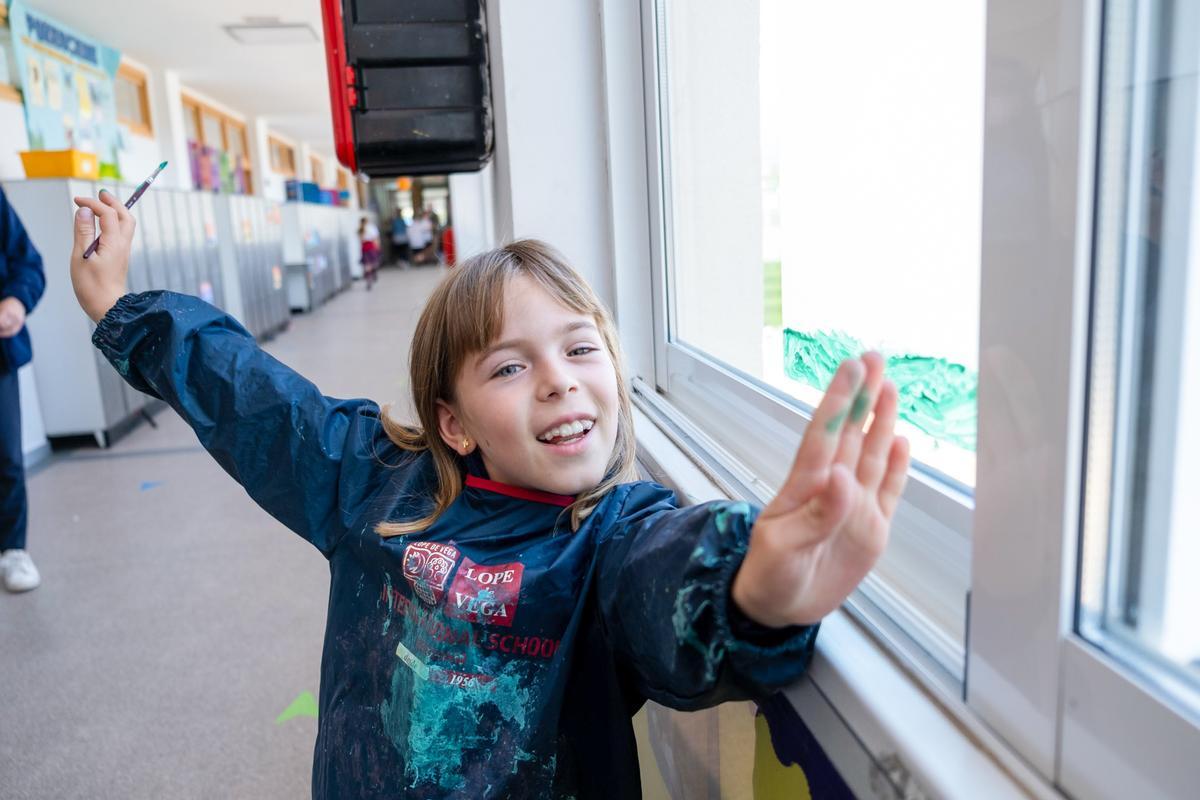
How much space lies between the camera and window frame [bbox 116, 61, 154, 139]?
29.6 feet

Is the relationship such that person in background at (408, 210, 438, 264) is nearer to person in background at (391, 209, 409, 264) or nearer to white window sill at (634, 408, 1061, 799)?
person in background at (391, 209, 409, 264)

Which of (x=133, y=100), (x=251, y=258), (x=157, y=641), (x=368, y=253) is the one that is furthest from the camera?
(x=368, y=253)

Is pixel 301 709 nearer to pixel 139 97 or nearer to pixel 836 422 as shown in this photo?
pixel 836 422

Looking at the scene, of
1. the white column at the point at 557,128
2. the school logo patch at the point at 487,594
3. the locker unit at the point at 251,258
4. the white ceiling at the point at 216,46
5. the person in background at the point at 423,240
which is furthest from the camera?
the person in background at the point at 423,240

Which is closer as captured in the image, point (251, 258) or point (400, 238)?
point (251, 258)

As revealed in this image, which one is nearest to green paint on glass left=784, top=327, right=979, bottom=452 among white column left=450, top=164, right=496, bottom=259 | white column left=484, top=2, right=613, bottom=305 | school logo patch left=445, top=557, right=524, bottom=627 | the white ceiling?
school logo patch left=445, top=557, right=524, bottom=627

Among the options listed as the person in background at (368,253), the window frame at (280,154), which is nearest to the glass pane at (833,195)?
the window frame at (280,154)

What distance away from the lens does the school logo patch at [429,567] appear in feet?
3.16

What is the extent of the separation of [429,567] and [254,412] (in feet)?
1.24

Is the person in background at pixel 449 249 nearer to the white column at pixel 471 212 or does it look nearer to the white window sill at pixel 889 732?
the white column at pixel 471 212

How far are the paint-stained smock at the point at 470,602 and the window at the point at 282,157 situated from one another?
50.9ft

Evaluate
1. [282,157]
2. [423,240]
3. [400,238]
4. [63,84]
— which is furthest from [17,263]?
[400,238]

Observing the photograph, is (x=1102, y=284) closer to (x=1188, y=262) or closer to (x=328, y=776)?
(x=1188, y=262)

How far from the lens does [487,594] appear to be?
93 cm
